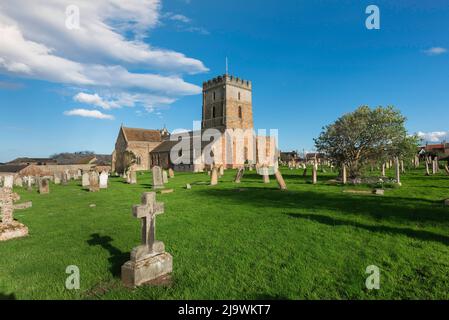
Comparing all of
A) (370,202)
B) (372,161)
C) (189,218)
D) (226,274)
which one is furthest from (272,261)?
(372,161)

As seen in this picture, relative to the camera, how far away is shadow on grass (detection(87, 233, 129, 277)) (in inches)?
188

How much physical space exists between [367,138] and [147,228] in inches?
708

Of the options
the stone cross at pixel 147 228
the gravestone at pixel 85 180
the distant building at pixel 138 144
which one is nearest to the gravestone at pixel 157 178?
the gravestone at pixel 85 180

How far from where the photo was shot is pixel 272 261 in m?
4.90

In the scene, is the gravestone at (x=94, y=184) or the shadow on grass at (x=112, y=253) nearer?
the shadow on grass at (x=112, y=253)

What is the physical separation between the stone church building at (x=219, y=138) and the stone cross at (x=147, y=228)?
34776 millimetres

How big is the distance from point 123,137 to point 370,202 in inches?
1889

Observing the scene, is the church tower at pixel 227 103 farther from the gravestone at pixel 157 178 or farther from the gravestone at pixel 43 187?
the gravestone at pixel 43 187

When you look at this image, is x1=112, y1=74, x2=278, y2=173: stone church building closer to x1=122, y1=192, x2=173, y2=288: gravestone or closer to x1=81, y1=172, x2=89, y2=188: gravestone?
x1=81, y1=172, x2=89, y2=188: gravestone

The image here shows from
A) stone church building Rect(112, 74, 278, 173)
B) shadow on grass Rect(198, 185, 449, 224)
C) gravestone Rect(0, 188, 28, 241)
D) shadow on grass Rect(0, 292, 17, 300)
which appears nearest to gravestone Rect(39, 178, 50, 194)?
gravestone Rect(0, 188, 28, 241)

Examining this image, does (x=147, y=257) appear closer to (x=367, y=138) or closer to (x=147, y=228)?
(x=147, y=228)

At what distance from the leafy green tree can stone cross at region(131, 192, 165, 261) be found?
17.0 meters

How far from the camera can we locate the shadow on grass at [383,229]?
5754mm

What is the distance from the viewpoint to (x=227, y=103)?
45438mm
